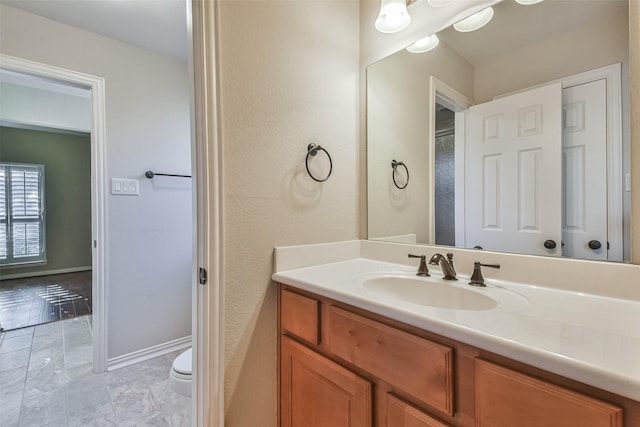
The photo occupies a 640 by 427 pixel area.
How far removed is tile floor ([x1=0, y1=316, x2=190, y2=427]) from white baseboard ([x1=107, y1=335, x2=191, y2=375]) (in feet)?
0.15

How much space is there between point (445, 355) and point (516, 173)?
725mm

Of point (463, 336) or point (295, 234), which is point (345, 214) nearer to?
point (295, 234)

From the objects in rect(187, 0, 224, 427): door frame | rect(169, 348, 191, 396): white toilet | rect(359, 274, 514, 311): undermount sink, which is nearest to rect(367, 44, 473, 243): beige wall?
rect(359, 274, 514, 311): undermount sink

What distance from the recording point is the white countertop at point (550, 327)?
44cm

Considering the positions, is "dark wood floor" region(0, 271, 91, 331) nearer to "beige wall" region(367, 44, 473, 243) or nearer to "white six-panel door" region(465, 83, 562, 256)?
"beige wall" region(367, 44, 473, 243)

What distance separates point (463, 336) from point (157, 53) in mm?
2577

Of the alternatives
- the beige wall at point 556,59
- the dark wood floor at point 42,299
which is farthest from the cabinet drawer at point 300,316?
the dark wood floor at point 42,299

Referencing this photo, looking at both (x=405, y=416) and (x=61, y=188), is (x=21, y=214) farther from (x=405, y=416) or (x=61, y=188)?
(x=405, y=416)

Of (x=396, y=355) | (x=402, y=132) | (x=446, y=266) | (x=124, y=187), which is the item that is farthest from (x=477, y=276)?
(x=124, y=187)

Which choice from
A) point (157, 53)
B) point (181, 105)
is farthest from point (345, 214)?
point (157, 53)

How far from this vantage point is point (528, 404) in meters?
0.50

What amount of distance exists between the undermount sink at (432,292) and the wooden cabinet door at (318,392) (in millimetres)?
273

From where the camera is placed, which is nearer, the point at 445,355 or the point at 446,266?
the point at 445,355

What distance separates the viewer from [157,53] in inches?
82.2
